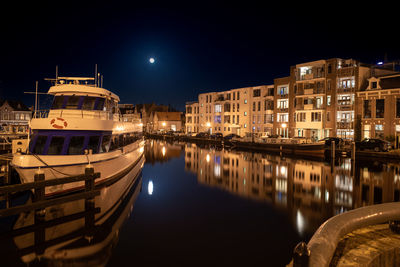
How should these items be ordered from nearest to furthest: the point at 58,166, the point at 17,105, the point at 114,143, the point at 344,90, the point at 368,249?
the point at 368,249 < the point at 58,166 < the point at 114,143 < the point at 344,90 < the point at 17,105

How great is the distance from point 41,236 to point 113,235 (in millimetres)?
2661

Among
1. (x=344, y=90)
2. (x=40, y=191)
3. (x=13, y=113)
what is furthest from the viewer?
(x=13, y=113)

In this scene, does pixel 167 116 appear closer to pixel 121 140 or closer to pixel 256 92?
pixel 256 92

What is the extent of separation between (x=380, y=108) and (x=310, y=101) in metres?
12.0

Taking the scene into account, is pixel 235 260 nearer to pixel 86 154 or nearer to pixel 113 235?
pixel 113 235

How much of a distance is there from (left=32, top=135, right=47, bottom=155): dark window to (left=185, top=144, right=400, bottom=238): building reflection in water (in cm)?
1198

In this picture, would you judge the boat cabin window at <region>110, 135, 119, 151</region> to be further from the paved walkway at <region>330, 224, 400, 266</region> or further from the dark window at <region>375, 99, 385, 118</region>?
the dark window at <region>375, 99, 385, 118</region>

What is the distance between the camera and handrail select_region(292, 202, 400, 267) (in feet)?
17.7

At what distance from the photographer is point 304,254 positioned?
4973 millimetres

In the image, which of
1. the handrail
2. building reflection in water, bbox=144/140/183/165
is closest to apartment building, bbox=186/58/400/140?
building reflection in water, bbox=144/140/183/165

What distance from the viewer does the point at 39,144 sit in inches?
618

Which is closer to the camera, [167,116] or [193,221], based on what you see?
[193,221]

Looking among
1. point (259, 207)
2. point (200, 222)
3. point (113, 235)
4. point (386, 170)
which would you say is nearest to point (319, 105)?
point (386, 170)

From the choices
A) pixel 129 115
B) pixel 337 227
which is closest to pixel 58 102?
pixel 337 227
